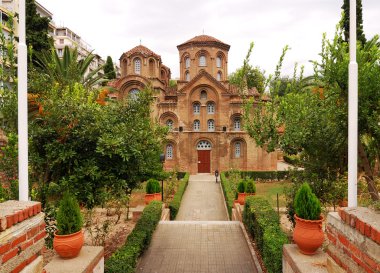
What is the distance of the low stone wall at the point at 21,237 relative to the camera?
283 cm

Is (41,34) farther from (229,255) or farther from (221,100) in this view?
(229,255)

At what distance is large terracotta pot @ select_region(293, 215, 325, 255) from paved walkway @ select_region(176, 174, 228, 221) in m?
10.2

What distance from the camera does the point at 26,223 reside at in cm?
325

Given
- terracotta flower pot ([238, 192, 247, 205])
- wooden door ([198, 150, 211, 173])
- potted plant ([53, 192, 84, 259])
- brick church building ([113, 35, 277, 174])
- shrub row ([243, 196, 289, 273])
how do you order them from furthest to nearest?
wooden door ([198, 150, 211, 173]) → brick church building ([113, 35, 277, 174]) → terracotta flower pot ([238, 192, 247, 205]) → shrub row ([243, 196, 289, 273]) → potted plant ([53, 192, 84, 259])

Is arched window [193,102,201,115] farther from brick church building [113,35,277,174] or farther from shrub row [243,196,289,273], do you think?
shrub row [243,196,289,273]

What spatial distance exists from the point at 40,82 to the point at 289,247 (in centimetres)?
684

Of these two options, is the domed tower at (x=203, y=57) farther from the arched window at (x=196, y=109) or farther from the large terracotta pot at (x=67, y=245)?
the large terracotta pot at (x=67, y=245)

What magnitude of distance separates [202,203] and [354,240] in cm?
1607

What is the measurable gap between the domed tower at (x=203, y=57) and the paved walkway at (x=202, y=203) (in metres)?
13.9

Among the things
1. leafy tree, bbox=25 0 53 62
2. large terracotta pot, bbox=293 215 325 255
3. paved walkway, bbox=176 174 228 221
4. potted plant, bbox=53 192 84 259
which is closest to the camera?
large terracotta pot, bbox=293 215 325 255

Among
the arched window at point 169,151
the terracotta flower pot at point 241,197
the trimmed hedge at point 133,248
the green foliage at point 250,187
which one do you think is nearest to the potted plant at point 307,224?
the trimmed hedge at point 133,248

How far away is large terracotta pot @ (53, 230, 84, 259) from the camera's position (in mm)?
5228

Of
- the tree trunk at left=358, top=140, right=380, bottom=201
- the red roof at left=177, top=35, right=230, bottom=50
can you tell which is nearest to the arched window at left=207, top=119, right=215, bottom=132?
the red roof at left=177, top=35, right=230, bottom=50

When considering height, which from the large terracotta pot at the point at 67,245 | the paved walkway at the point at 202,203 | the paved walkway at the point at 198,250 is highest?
the large terracotta pot at the point at 67,245
